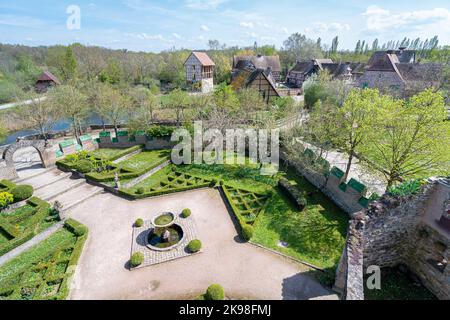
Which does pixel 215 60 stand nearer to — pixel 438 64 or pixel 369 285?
pixel 438 64

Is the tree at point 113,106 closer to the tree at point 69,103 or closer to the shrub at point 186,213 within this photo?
the tree at point 69,103

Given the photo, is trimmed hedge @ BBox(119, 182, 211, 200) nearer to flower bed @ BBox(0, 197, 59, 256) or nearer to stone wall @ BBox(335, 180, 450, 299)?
flower bed @ BBox(0, 197, 59, 256)

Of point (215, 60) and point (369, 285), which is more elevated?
point (215, 60)

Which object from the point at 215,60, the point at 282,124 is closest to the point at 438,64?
the point at 282,124

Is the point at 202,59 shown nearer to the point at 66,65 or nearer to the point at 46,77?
the point at 66,65

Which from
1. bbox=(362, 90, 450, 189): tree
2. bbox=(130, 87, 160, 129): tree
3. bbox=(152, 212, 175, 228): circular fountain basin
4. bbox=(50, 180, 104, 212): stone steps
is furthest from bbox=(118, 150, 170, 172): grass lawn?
bbox=(362, 90, 450, 189): tree
